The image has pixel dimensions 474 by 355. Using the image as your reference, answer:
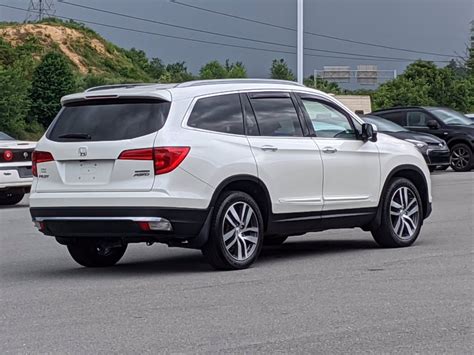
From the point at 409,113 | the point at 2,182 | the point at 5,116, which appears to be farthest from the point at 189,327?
the point at 5,116

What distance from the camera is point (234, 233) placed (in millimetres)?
9719

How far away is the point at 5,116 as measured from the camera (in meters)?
48.1

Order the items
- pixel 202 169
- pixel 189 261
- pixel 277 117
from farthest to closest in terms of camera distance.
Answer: pixel 189 261, pixel 277 117, pixel 202 169

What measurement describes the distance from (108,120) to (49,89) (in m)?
45.4

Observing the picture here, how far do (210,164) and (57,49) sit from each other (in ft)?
224

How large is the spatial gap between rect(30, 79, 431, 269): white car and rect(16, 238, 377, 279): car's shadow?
0.91 feet

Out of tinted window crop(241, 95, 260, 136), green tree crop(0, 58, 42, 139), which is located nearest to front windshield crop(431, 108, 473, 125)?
tinted window crop(241, 95, 260, 136)

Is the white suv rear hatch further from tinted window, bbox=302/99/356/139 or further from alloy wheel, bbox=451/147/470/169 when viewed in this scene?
alloy wheel, bbox=451/147/470/169

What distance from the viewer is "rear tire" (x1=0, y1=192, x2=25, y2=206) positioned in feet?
60.8

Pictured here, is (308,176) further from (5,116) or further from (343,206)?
(5,116)

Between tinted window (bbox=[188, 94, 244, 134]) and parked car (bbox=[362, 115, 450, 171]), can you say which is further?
parked car (bbox=[362, 115, 450, 171])

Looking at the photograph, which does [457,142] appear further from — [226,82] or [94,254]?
[94,254]

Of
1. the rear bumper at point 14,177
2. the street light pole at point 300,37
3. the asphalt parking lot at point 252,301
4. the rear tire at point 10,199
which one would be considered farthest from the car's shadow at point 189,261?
the street light pole at point 300,37

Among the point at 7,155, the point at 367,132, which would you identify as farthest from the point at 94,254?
the point at 7,155
